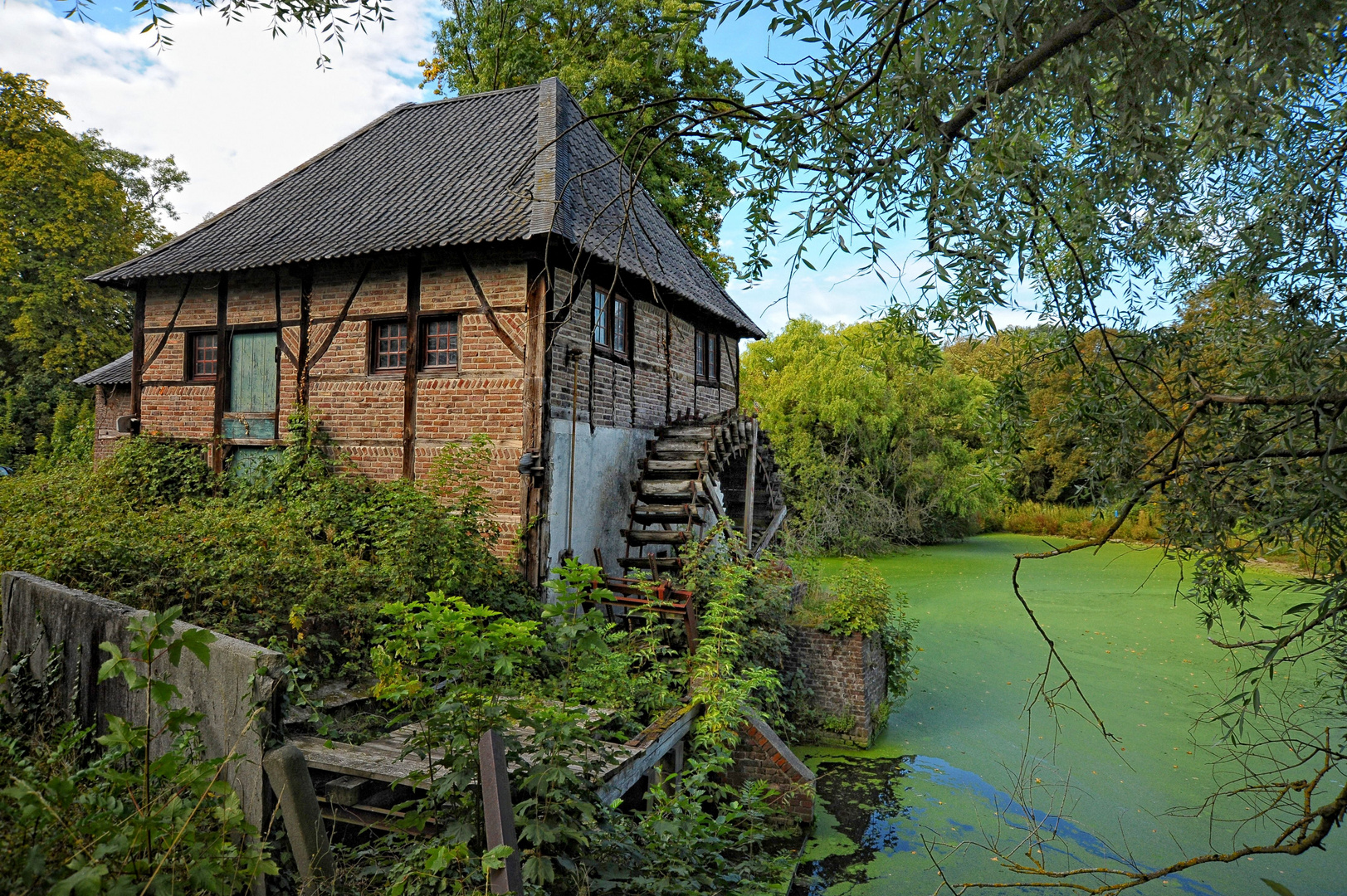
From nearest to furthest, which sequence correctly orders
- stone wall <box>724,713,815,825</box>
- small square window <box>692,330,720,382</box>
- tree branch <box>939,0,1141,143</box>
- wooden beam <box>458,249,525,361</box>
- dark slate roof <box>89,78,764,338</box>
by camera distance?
tree branch <box>939,0,1141,143</box> → stone wall <box>724,713,815,825</box> → wooden beam <box>458,249,525,361</box> → dark slate roof <box>89,78,764,338</box> → small square window <box>692,330,720,382</box>

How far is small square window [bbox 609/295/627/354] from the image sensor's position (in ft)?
33.4

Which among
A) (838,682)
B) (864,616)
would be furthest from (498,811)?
(864,616)

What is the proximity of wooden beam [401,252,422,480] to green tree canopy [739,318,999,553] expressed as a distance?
13.7 m

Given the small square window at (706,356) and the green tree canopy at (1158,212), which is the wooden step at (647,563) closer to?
the small square window at (706,356)

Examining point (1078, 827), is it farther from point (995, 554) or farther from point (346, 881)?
point (995, 554)

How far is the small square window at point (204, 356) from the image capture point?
34.8ft

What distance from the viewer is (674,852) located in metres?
4.28

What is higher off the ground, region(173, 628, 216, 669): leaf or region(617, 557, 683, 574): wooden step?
region(173, 628, 216, 669): leaf

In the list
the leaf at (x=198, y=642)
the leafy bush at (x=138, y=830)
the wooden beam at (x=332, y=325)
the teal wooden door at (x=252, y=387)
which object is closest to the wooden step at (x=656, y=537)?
the wooden beam at (x=332, y=325)

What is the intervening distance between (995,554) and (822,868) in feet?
57.5

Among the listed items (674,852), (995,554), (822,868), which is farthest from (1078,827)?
(995,554)

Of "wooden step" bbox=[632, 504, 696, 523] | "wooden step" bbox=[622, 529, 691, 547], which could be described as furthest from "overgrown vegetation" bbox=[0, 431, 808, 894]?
"wooden step" bbox=[632, 504, 696, 523]

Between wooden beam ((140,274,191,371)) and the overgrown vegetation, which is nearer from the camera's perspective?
the overgrown vegetation

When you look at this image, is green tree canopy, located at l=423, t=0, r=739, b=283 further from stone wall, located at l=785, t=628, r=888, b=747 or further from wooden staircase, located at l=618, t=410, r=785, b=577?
stone wall, located at l=785, t=628, r=888, b=747
